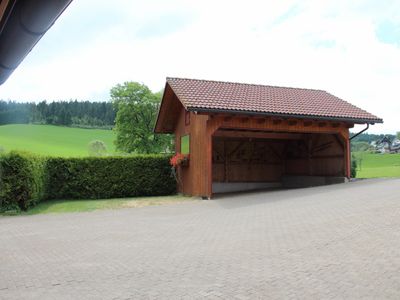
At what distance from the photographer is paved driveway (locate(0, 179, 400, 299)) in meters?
5.51

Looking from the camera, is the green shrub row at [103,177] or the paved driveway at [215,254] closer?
the paved driveway at [215,254]

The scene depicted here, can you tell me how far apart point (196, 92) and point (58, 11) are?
16100 mm

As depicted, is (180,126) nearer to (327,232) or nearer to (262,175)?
(262,175)

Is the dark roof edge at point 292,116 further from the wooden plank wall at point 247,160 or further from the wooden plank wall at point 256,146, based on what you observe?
the wooden plank wall at point 247,160

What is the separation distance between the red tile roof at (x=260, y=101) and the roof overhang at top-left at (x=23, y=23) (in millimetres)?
13374

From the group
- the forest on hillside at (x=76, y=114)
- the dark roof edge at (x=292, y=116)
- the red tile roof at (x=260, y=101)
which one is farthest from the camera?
the forest on hillside at (x=76, y=114)

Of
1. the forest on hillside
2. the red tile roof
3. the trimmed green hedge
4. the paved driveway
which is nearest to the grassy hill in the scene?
the forest on hillside

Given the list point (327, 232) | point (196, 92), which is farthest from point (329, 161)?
point (327, 232)

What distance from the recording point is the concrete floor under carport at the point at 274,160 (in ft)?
71.3

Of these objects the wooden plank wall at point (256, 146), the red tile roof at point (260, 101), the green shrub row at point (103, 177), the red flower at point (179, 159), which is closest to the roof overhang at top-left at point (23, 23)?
the red tile roof at point (260, 101)

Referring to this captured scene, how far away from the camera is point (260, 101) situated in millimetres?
19656

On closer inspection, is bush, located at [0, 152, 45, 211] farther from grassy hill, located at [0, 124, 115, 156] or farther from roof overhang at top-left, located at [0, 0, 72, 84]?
grassy hill, located at [0, 124, 115, 156]

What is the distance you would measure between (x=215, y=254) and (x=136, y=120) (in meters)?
35.5

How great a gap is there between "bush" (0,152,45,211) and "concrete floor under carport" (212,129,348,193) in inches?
362
